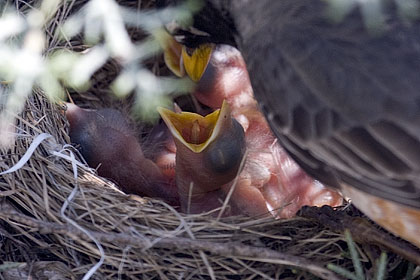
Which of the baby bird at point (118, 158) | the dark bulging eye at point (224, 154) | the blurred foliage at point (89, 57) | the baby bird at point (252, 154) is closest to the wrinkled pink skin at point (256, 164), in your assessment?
the baby bird at point (252, 154)

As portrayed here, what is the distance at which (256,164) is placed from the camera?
2529 mm

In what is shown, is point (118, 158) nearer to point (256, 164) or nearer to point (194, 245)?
point (256, 164)

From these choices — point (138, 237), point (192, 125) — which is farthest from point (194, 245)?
point (192, 125)

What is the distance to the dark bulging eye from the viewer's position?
225 cm

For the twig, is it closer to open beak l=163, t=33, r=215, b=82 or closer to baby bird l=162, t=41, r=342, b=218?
baby bird l=162, t=41, r=342, b=218

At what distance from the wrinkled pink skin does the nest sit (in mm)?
207

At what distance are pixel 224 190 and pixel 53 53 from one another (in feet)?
2.86

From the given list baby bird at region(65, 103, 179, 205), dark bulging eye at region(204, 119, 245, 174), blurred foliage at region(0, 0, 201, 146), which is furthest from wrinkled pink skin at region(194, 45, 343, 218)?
blurred foliage at region(0, 0, 201, 146)

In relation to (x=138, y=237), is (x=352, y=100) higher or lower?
higher

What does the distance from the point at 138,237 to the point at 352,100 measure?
0.74 metres

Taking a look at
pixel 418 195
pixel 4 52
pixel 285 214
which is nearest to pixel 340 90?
pixel 418 195

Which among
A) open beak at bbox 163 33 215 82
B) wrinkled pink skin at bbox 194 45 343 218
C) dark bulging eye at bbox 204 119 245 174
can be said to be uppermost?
open beak at bbox 163 33 215 82

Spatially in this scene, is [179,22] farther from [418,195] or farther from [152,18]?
[418,195]

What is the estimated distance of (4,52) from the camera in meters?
1.79
